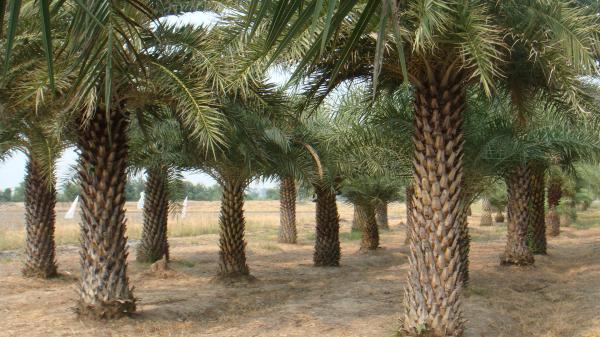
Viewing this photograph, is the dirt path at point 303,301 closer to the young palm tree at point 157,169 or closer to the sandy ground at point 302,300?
the sandy ground at point 302,300

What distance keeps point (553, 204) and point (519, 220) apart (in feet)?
42.0

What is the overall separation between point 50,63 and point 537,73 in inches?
312

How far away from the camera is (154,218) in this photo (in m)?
16.1

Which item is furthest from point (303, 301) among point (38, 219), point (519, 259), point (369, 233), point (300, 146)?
point (369, 233)

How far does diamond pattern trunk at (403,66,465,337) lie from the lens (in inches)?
279

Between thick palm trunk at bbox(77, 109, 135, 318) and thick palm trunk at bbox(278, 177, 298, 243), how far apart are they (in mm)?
14569

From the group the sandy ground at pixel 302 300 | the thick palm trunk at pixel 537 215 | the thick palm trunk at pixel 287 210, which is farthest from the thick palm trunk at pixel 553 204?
the thick palm trunk at pixel 287 210

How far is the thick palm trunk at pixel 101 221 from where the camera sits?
8.48m

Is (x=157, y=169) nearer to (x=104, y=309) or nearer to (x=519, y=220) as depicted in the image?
(x=104, y=309)

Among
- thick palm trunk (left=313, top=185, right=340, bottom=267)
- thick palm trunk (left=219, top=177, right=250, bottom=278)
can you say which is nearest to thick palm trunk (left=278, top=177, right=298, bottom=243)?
thick palm trunk (left=313, top=185, right=340, bottom=267)

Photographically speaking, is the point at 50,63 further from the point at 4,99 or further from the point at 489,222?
the point at 489,222

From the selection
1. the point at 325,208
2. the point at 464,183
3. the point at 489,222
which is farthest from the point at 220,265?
the point at 489,222

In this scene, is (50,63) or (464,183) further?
(464,183)

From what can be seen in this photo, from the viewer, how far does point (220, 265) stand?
13508 mm
